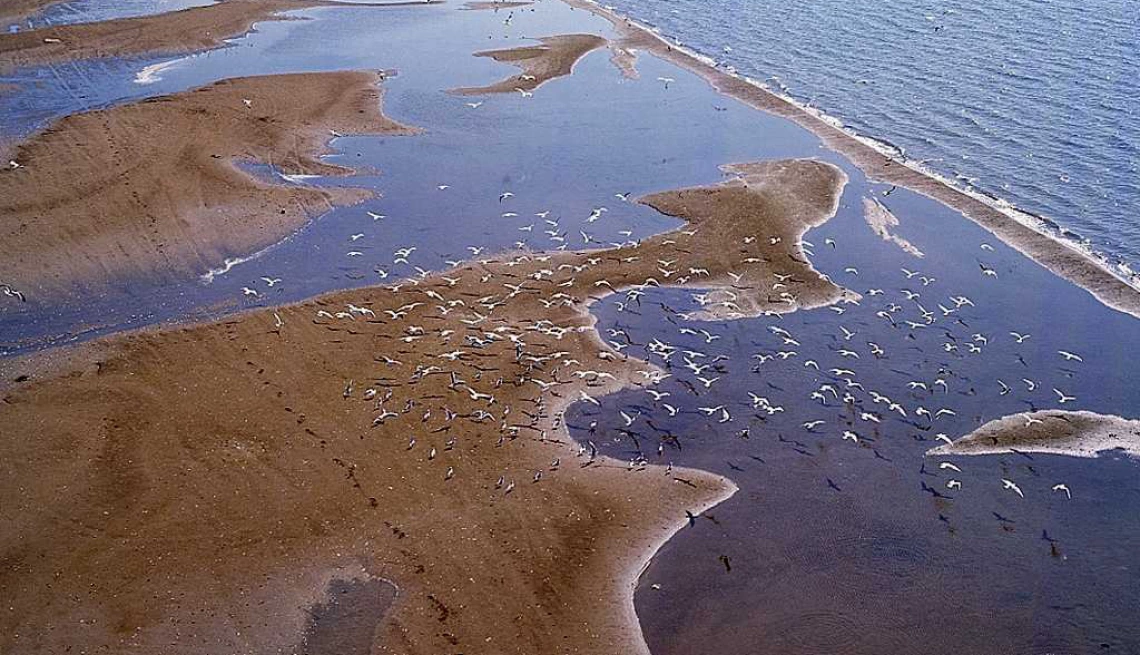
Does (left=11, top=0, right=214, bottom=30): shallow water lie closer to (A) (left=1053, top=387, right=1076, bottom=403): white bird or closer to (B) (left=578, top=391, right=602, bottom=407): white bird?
(B) (left=578, top=391, right=602, bottom=407): white bird

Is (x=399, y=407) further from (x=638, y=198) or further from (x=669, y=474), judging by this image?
(x=638, y=198)

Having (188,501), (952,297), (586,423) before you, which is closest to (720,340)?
(586,423)

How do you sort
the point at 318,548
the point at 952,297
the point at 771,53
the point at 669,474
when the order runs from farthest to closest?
the point at 771,53 < the point at 952,297 < the point at 669,474 < the point at 318,548

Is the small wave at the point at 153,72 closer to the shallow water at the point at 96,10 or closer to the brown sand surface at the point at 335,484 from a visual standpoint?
the shallow water at the point at 96,10

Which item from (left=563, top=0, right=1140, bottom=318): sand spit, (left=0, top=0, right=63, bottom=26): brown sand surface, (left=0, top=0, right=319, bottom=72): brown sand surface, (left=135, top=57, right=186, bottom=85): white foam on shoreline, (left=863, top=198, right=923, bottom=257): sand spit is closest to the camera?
(left=563, top=0, right=1140, bottom=318): sand spit

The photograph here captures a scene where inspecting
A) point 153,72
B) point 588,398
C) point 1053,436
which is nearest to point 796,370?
point 588,398

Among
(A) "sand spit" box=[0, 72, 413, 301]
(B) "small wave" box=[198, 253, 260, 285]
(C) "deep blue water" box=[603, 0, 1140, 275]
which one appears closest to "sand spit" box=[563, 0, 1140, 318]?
(C) "deep blue water" box=[603, 0, 1140, 275]
